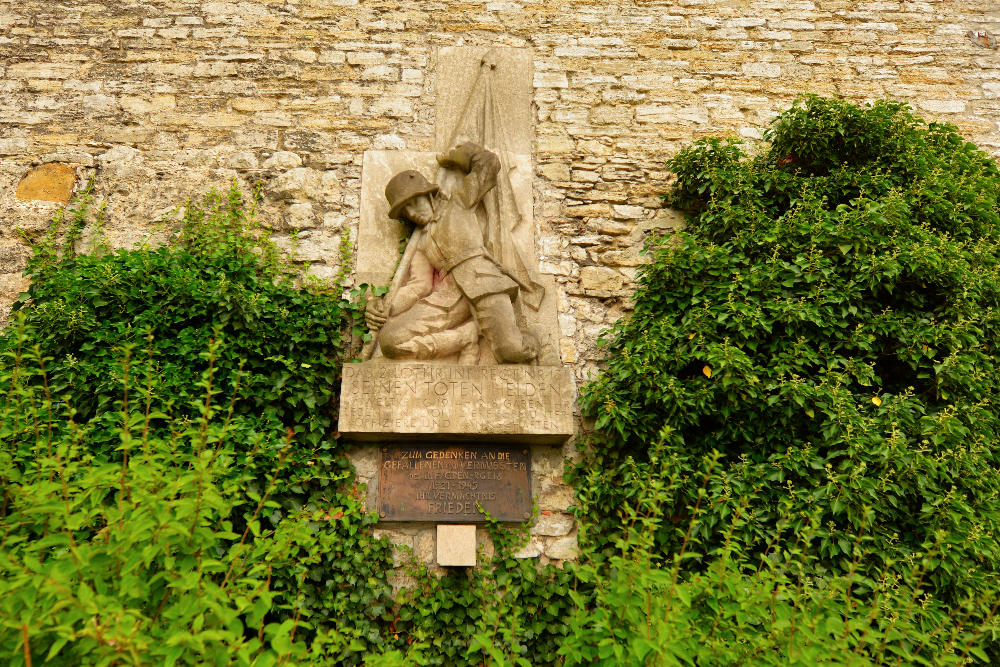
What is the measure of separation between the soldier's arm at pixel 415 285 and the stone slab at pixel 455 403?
394mm

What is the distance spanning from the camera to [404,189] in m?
4.52

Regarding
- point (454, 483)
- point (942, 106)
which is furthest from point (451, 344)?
point (942, 106)

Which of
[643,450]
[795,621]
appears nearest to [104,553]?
[795,621]

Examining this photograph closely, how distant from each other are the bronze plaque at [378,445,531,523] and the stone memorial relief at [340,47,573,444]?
11 centimetres

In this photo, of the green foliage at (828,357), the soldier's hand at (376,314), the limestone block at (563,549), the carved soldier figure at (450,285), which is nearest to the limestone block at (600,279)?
the green foliage at (828,357)

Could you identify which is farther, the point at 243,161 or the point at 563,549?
the point at 243,161

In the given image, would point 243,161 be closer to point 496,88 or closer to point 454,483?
point 496,88

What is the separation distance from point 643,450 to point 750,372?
70 centimetres

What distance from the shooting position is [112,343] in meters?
3.96

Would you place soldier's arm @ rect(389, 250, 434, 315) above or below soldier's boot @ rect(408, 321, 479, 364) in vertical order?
above

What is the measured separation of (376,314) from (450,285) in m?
0.46

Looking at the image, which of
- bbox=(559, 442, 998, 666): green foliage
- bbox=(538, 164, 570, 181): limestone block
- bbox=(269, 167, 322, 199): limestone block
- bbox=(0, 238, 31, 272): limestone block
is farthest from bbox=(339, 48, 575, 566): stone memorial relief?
bbox=(0, 238, 31, 272): limestone block

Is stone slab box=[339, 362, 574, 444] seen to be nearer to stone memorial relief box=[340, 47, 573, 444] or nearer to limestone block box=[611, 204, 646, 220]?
stone memorial relief box=[340, 47, 573, 444]

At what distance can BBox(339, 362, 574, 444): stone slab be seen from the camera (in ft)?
13.1
